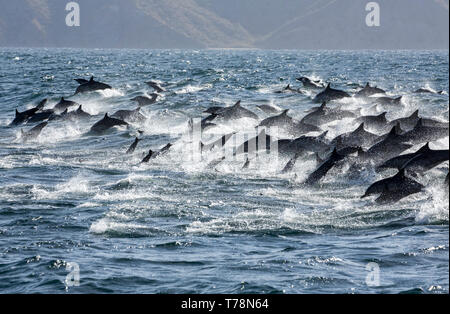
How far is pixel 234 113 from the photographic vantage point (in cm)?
3222

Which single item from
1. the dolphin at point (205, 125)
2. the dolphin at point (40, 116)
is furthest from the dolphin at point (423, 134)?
the dolphin at point (40, 116)

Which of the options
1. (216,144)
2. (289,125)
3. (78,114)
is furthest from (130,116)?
(216,144)

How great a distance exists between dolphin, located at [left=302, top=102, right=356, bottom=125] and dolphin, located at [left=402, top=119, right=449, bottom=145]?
6.11m

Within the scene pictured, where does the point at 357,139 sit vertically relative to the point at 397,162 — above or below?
above

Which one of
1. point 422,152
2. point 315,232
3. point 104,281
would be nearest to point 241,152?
point 422,152

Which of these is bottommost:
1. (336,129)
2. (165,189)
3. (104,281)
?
(104,281)

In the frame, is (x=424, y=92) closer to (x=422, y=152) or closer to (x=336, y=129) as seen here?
(x=336, y=129)

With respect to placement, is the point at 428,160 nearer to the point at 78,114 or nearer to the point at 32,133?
the point at 32,133

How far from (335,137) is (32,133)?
13.2 metres

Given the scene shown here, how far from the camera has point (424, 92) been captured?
131ft

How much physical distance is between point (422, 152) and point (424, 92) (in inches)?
900
